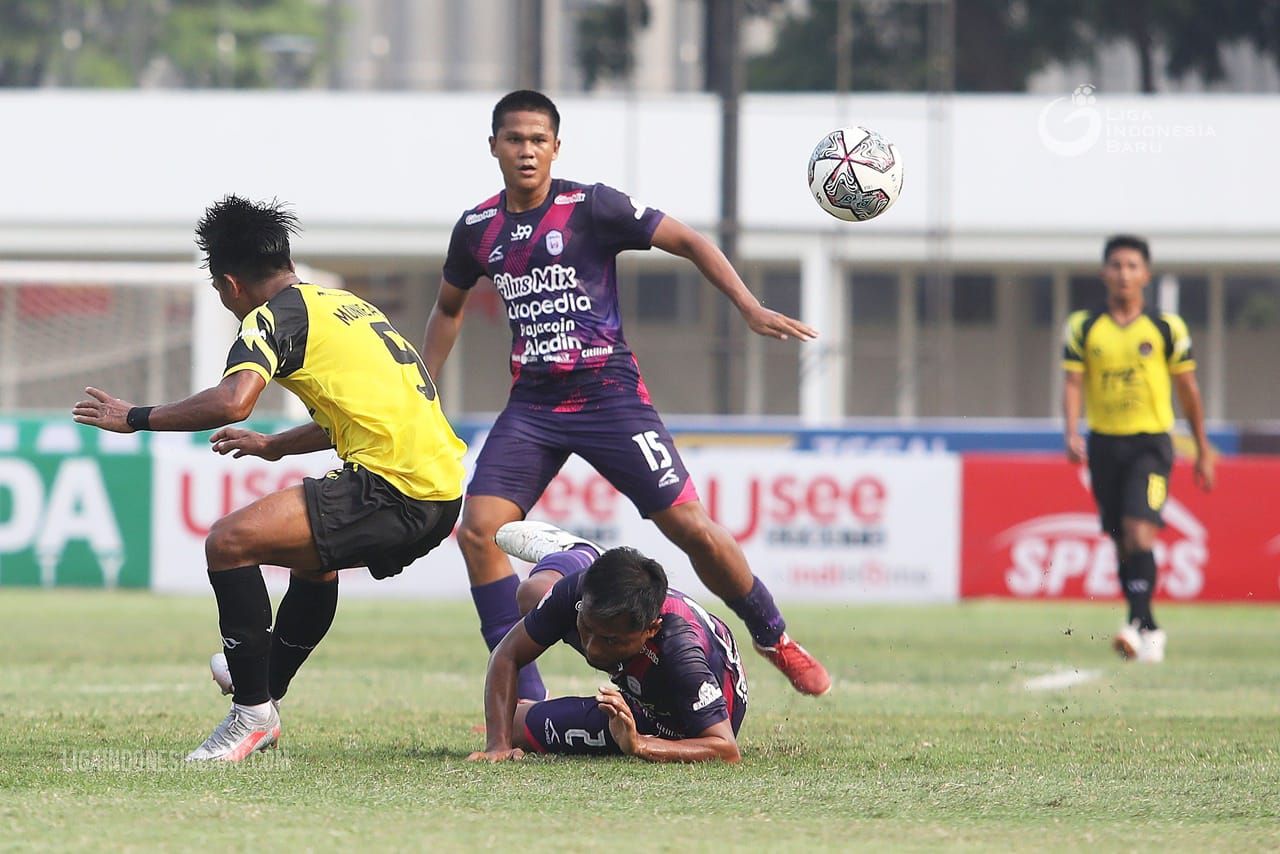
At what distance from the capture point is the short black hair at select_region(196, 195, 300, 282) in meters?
6.07

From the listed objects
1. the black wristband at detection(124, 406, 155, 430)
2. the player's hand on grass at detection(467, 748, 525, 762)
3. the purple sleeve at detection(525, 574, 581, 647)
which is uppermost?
the black wristband at detection(124, 406, 155, 430)

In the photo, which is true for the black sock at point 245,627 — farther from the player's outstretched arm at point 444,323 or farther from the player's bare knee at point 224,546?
the player's outstretched arm at point 444,323

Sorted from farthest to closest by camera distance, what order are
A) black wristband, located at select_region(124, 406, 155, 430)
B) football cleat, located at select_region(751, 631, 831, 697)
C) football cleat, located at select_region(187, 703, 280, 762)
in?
1. football cleat, located at select_region(751, 631, 831, 697)
2. football cleat, located at select_region(187, 703, 280, 762)
3. black wristband, located at select_region(124, 406, 155, 430)

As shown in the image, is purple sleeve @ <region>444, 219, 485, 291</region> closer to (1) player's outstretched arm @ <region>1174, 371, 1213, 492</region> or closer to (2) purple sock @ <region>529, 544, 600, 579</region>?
(2) purple sock @ <region>529, 544, 600, 579</region>

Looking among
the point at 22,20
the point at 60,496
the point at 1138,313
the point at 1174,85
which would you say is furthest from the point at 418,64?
the point at 1138,313

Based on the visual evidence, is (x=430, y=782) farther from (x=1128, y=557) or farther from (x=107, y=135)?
(x=107, y=135)

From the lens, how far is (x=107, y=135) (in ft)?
87.8

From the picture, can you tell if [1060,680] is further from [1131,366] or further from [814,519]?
[814,519]

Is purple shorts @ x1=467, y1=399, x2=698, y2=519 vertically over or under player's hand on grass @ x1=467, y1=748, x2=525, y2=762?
over

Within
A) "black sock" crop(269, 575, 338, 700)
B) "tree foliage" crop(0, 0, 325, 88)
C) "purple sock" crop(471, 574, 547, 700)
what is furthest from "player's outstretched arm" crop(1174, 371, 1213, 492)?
"tree foliage" crop(0, 0, 325, 88)

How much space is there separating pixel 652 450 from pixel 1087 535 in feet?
27.8

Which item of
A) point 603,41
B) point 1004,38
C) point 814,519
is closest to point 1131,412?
point 814,519

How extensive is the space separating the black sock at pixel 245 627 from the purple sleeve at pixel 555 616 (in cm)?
84

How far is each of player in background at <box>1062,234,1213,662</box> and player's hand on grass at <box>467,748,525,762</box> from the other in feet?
17.9
